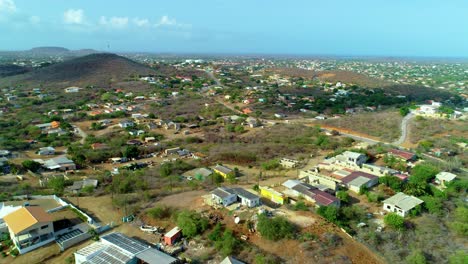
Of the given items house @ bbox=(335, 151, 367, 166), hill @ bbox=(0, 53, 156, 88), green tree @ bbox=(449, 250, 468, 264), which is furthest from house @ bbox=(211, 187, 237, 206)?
hill @ bbox=(0, 53, 156, 88)

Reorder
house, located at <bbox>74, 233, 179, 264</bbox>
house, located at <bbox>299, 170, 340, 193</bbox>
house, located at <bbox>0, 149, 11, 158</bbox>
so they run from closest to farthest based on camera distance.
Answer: house, located at <bbox>74, 233, 179, 264</bbox>, house, located at <bbox>299, 170, 340, 193</bbox>, house, located at <bbox>0, 149, 11, 158</bbox>

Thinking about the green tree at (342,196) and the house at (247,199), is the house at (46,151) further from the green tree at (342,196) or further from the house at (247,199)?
the green tree at (342,196)

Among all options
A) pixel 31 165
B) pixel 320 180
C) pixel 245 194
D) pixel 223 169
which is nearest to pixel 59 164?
pixel 31 165

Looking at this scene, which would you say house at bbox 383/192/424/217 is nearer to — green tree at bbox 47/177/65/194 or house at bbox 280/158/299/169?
house at bbox 280/158/299/169

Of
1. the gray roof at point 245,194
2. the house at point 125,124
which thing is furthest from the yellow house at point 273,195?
the house at point 125,124

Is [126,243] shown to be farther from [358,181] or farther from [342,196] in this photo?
[358,181]

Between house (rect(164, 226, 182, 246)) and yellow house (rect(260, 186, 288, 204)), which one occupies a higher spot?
yellow house (rect(260, 186, 288, 204))
